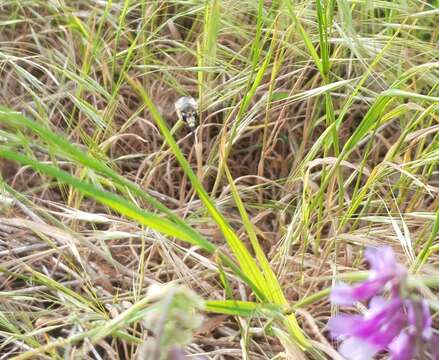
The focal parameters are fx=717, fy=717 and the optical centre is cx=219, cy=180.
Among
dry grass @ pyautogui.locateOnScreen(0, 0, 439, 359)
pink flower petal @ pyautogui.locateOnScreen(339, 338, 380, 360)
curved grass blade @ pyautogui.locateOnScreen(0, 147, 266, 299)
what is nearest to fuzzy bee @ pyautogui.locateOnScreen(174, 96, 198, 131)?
dry grass @ pyautogui.locateOnScreen(0, 0, 439, 359)

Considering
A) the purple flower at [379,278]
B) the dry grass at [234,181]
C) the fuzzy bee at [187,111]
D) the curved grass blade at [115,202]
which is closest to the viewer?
the purple flower at [379,278]

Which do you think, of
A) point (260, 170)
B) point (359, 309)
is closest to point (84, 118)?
point (260, 170)

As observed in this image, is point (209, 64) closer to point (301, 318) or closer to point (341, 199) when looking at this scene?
point (341, 199)

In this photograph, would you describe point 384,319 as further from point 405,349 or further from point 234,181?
point 234,181

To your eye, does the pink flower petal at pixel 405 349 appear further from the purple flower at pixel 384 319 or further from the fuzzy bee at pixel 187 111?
the fuzzy bee at pixel 187 111

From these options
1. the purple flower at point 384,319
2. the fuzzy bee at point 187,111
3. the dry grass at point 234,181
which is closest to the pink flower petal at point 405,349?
the purple flower at point 384,319

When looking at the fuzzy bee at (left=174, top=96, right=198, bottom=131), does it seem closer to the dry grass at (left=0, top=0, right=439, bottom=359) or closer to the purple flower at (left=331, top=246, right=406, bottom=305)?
the dry grass at (left=0, top=0, right=439, bottom=359)
